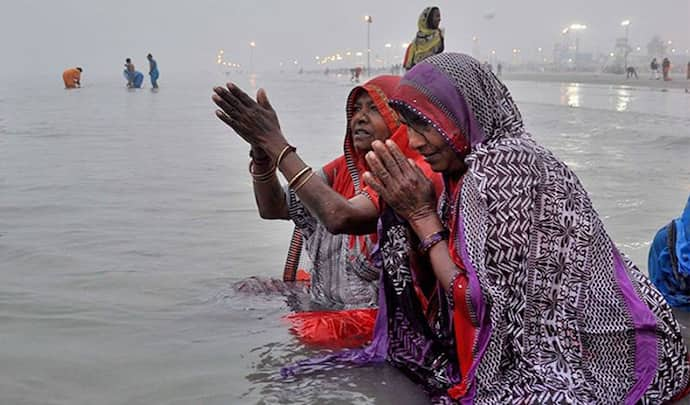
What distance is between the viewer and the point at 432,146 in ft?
8.36

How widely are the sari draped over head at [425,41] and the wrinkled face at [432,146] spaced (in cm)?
568

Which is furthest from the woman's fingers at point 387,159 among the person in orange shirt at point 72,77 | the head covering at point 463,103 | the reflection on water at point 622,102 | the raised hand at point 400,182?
the person in orange shirt at point 72,77

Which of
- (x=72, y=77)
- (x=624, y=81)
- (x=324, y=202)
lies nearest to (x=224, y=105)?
(x=324, y=202)

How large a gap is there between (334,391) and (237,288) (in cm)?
160

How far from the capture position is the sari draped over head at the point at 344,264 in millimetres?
3400

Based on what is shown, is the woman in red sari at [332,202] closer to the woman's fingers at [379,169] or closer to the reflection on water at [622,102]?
the woman's fingers at [379,169]

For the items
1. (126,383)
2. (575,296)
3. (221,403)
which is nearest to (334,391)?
(221,403)

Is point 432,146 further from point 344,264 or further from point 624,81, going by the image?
point 624,81

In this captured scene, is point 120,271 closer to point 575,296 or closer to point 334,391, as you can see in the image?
point 334,391

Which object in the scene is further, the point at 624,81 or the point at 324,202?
the point at 624,81

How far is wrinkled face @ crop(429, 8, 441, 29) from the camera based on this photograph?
8.23 metres

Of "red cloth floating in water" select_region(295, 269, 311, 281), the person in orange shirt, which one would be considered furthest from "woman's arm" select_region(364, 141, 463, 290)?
the person in orange shirt

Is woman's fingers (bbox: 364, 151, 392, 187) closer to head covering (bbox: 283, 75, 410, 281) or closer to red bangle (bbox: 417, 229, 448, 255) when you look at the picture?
red bangle (bbox: 417, 229, 448, 255)

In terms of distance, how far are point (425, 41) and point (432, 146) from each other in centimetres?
589
